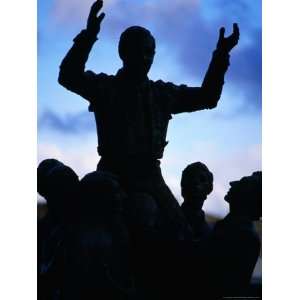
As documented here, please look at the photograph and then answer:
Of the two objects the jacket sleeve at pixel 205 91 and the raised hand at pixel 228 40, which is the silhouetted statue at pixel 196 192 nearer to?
the jacket sleeve at pixel 205 91

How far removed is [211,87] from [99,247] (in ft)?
4.70

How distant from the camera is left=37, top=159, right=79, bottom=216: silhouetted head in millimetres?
6473

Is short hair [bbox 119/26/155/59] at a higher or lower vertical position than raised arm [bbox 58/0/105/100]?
higher

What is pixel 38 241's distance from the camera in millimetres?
6590

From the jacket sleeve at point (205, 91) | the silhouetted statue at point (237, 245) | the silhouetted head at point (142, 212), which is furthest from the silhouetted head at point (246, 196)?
the jacket sleeve at point (205, 91)

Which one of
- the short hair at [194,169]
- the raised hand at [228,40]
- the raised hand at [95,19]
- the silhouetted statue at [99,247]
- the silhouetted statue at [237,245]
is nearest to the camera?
the silhouetted statue at [99,247]

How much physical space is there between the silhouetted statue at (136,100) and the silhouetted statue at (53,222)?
371mm

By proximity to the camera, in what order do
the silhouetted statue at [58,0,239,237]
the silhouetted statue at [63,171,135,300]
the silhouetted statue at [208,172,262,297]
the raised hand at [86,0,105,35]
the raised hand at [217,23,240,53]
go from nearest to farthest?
the silhouetted statue at [63,171,135,300]
the silhouetted statue at [208,172,262,297]
the raised hand at [86,0,105,35]
the silhouetted statue at [58,0,239,237]
the raised hand at [217,23,240,53]

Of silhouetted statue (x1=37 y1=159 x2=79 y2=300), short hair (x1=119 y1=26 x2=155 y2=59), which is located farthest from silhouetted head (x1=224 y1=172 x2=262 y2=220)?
short hair (x1=119 y1=26 x2=155 y2=59)

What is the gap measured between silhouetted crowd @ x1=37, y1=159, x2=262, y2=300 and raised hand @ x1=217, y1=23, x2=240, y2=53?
0.90 m

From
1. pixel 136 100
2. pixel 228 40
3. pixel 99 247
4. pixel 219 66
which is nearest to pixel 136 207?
pixel 99 247

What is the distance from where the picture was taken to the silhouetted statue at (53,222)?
251 inches

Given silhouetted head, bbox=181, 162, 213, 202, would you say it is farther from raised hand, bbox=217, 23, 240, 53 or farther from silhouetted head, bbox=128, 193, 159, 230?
raised hand, bbox=217, 23, 240, 53
